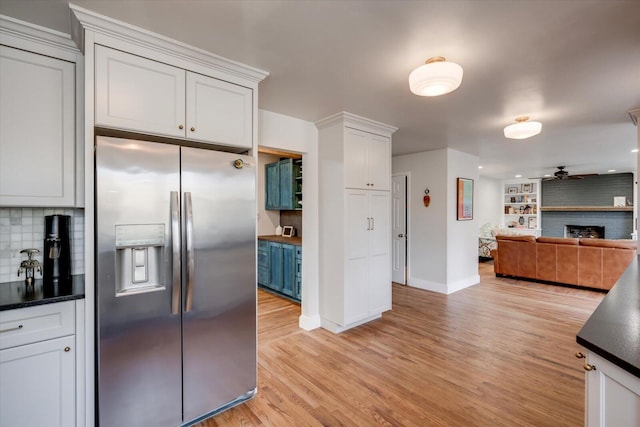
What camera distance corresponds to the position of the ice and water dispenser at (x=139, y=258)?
168 centimetres

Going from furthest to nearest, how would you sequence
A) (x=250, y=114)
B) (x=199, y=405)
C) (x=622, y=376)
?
(x=250, y=114)
(x=199, y=405)
(x=622, y=376)

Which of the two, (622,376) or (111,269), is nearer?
(622,376)

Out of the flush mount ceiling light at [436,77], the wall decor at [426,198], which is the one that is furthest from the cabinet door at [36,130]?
the wall decor at [426,198]

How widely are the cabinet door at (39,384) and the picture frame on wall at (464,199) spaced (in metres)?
5.17

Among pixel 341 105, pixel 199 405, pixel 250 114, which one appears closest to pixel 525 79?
pixel 341 105

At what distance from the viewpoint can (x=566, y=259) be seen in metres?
5.25

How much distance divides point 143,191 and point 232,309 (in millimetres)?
945

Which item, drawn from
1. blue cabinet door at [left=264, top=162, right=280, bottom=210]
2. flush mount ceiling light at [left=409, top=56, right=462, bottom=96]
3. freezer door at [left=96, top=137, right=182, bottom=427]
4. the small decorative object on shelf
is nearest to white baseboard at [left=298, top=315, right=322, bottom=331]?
freezer door at [left=96, top=137, right=182, bottom=427]

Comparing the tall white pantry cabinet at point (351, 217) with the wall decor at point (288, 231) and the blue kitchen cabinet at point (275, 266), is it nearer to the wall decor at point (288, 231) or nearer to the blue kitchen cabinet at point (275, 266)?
the blue kitchen cabinet at point (275, 266)

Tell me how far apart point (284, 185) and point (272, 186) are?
385 mm

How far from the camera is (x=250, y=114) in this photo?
2.22 meters

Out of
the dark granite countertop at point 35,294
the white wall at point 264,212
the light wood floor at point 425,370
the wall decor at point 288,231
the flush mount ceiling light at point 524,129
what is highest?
the flush mount ceiling light at point 524,129

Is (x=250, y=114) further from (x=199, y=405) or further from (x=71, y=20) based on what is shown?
(x=199, y=405)

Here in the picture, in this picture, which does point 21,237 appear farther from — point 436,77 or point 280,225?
point 280,225
